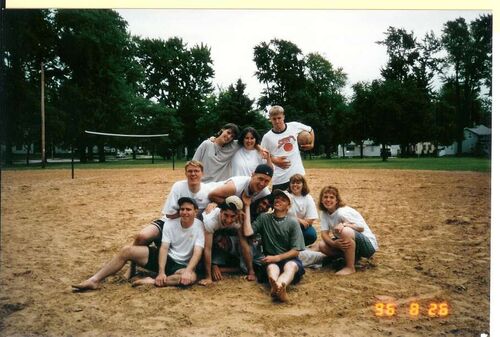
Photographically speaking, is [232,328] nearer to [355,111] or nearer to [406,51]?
[406,51]

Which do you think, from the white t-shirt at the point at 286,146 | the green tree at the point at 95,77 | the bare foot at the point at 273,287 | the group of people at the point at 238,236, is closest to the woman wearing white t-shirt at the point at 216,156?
the group of people at the point at 238,236

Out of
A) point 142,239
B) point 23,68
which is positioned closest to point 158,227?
point 142,239

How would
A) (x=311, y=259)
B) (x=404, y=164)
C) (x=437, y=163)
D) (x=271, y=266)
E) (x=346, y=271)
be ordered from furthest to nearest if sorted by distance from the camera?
(x=404, y=164)
(x=437, y=163)
(x=311, y=259)
(x=346, y=271)
(x=271, y=266)

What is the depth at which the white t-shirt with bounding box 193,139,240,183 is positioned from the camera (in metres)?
3.92

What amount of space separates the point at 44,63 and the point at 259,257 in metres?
3.30

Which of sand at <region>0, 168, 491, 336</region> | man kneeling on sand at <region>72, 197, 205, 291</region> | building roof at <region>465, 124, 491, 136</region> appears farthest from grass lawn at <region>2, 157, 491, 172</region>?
man kneeling on sand at <region>72, 197, 205, 291</region>

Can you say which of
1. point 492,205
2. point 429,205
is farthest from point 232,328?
point 429,205

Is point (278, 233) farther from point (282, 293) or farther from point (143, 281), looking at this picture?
point (143, 281)

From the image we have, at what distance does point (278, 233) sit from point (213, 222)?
0.55 metres

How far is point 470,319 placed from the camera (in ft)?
9.89

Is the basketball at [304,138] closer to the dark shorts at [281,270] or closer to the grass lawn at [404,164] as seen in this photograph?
the dark shorts at [281,270]

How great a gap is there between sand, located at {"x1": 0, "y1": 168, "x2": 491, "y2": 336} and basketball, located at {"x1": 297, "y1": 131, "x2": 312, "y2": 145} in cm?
134

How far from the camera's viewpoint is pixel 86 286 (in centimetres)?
316

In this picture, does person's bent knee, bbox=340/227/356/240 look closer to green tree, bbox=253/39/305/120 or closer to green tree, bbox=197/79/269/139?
green tree, bbox=253/39/305/120
